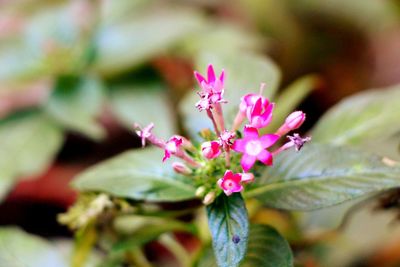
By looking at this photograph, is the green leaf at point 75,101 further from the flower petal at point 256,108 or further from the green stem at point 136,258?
the flower petal at point 256,108

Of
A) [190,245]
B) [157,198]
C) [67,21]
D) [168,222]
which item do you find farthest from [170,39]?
[157,198]

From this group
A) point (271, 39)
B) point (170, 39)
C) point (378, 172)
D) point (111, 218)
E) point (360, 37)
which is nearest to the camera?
point (378, 172)

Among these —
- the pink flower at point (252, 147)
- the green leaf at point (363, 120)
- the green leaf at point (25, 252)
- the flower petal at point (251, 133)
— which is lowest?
the green leaf at point (25, 252)

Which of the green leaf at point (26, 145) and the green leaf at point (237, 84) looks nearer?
the green leaf at point (237, 84)

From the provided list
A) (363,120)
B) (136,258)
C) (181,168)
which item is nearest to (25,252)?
(136,258)

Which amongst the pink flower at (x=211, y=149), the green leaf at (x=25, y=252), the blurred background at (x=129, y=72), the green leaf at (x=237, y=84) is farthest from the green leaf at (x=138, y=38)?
the pink flower at (x=211, y=149)

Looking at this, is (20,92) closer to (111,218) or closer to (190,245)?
(190,245)

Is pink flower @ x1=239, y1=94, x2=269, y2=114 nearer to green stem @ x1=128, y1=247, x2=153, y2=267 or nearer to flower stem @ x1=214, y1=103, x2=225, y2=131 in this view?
flower stem @ x1=214, y1=103, x2=225, y2=131
